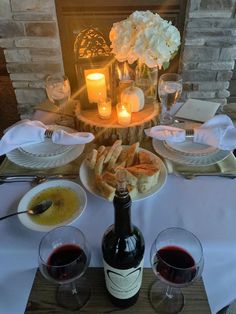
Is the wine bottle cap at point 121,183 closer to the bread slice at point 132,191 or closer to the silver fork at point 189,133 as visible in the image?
the bread slice at point 132,191

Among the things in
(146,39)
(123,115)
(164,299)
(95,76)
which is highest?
(146,39)

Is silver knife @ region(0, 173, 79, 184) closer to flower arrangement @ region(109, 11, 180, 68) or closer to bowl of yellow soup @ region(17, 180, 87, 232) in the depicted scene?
bowl of yellow soup @ region(17, 180, 87, 232)

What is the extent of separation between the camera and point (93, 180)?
85 centimetres

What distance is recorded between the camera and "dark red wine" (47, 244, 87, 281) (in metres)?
0.57

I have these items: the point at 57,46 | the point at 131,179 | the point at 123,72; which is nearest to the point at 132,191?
the point at 131,179

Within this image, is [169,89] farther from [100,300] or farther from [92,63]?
[100,300]

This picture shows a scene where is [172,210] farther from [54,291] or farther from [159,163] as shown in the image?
[54,291]

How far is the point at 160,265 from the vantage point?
23.1 inches

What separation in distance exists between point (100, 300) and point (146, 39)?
0.74 meters

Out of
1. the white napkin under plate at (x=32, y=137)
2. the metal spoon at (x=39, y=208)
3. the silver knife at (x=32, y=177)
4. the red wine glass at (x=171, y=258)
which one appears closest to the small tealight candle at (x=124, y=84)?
the white napkin under plate at (x=32, y=137)

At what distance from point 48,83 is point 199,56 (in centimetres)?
126

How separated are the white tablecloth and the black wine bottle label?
0.11 m

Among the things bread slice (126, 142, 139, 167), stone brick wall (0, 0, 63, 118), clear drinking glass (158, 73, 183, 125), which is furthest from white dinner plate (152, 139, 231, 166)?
stone brick wall (0, 0, 63, 118)

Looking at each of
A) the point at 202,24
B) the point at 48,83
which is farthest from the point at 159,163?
the point at 202,24
